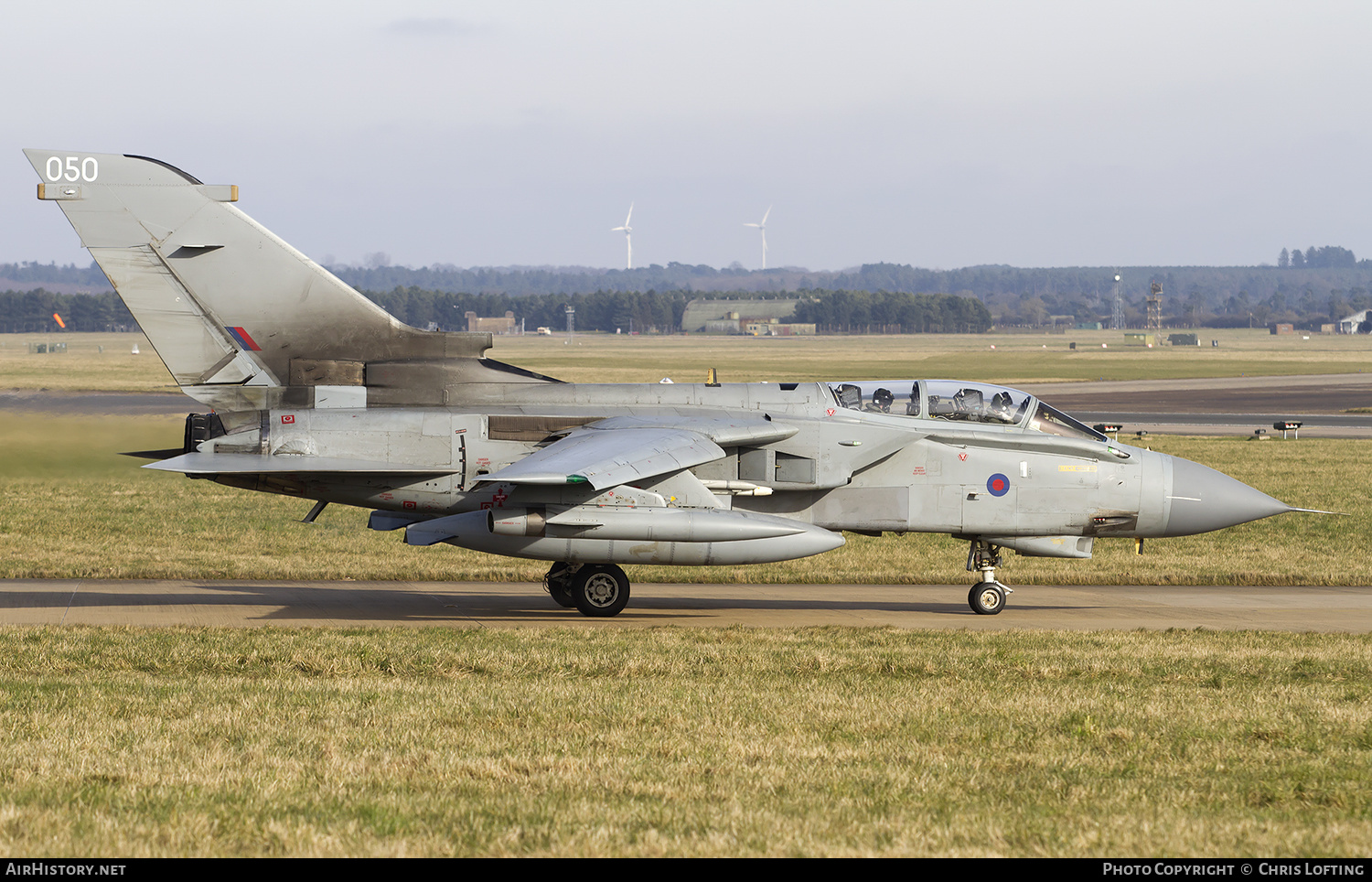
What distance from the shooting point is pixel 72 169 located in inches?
607

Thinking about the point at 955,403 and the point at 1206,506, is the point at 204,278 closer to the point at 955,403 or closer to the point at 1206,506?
the point at 955,403

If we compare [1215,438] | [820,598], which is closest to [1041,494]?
[820,598]

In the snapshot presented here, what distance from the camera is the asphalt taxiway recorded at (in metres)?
15.5

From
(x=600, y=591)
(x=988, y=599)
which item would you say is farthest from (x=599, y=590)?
(x=988, y=599)

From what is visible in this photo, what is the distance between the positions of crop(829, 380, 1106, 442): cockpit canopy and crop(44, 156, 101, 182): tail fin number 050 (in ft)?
31.3

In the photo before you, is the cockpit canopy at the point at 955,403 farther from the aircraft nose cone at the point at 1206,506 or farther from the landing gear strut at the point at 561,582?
the landing gear strut at the point at 561,582

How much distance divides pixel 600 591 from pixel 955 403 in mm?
5145

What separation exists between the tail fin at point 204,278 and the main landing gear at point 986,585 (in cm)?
838

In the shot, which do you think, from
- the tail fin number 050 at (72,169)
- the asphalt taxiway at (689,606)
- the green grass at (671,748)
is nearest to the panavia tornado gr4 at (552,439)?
the tail fin number 050 at (72,169)

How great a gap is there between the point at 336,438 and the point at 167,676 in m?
4.70

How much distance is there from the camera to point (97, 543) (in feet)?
68.7

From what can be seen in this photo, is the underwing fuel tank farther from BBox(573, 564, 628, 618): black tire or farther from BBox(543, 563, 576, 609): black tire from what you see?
BBox(543, 563, 576, 609): black tire

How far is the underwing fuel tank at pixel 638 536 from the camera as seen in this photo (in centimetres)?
1472

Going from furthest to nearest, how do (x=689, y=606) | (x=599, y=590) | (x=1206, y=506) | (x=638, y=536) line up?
(x=689, y=606), (x=1206, y=506), (x=599, y=590), (x=638, y=536)
